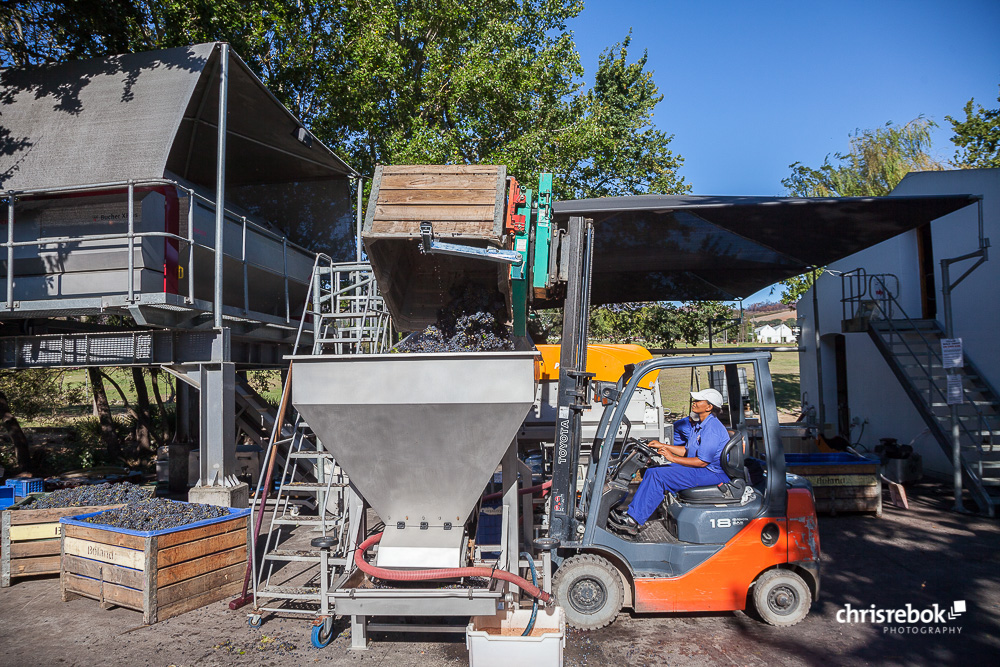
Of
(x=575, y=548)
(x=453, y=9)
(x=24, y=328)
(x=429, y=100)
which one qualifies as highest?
(x=453, y=9)

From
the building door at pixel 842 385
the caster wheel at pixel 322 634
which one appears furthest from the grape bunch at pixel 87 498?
the building door at pixel 842 385

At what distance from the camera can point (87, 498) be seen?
6.76 metres

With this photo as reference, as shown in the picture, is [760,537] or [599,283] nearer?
[760,537]

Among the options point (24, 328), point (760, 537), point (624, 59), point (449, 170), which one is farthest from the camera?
point (624, 59)

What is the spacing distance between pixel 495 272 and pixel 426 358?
52.3 inches

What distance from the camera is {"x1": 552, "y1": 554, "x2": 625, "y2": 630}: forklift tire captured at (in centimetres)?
492

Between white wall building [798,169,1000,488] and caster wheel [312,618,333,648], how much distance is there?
9279mm

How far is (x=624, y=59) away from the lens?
2175cm

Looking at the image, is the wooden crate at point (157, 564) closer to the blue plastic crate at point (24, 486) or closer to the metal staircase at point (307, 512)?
the metal staircase at point (307, 512)

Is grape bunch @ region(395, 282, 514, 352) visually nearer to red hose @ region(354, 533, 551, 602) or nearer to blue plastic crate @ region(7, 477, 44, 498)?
red hose @ region(354, 533, 551, 602)

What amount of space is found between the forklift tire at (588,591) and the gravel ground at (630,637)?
140mm

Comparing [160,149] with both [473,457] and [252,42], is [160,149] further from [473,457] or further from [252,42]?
[252,42]

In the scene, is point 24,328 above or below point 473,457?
above

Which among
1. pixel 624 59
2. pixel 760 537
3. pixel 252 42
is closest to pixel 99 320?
pixel 252 42
